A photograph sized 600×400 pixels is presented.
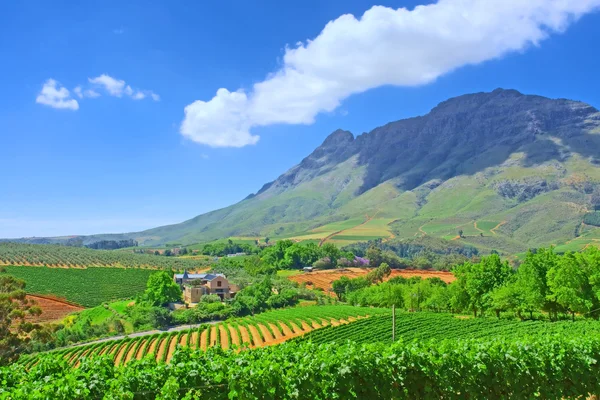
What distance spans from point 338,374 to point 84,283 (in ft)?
375

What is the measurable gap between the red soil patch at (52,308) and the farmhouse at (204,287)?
77.3ft

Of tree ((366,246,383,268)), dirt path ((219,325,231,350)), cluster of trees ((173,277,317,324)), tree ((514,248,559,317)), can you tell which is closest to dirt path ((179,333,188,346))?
dirt path ((219,325,231,350))

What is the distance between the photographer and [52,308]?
280 feet

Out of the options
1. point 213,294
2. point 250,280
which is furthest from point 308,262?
point 213,294

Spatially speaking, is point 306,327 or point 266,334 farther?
point 306,327

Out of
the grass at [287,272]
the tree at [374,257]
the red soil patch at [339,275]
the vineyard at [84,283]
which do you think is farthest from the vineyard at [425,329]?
the tree at [374,257]

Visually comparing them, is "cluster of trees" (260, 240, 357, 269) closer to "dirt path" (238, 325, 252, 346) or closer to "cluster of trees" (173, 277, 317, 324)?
"cluster of trees" (173, 277, 317, 324)

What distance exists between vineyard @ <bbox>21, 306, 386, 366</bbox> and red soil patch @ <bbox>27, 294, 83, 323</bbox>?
31068mm

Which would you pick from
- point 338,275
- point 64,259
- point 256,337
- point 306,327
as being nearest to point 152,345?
point 256,337

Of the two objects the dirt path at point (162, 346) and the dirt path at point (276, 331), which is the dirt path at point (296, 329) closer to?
the dirt path at point (276, 331)

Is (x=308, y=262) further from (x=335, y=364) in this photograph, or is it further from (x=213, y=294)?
(x=335, y=364)

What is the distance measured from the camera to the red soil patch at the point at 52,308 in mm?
79881

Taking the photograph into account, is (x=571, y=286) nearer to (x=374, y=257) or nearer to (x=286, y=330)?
(x=286, y=330)

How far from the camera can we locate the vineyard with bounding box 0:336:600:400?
10.8m
